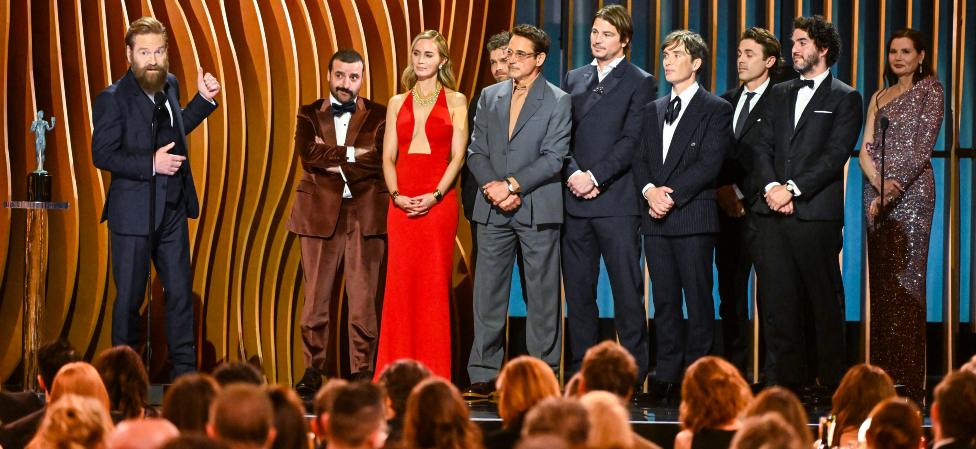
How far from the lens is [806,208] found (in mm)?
5418

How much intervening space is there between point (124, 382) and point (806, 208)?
9.35 ft

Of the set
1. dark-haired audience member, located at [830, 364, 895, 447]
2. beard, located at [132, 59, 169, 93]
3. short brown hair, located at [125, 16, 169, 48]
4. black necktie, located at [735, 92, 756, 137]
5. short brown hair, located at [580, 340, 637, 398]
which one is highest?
short brown hair, located at [125, 16, 169, 48]

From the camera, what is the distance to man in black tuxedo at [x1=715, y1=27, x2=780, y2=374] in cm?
557

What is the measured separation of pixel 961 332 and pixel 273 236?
3.49 meters

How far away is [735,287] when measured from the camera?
5.71 m

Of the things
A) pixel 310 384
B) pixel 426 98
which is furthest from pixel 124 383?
pixel 426 98

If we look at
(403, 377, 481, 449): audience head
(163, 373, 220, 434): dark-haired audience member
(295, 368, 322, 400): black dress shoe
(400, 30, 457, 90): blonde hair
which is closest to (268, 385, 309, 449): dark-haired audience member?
(163, 373, 220, 434): dark-haired audience member

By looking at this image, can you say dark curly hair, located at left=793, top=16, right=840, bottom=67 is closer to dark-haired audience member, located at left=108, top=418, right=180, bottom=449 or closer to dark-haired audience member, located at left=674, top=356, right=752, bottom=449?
dark-haired audience member, located at left=674, top=356, right=752, bottom=449

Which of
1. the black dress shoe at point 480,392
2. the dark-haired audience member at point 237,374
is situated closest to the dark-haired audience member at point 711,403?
the dark-haired audience member at point 237,374

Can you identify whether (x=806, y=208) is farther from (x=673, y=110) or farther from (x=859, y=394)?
(x=859, y=394)

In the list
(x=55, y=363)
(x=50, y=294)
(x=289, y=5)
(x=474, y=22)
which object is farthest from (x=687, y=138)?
(x=50, y=294)

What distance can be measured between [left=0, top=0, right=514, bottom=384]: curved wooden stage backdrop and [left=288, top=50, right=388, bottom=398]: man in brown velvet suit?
658 mm

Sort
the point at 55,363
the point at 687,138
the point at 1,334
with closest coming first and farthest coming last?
1. the point at 55,363
2. the point at 687,138
3. the point at 1,334

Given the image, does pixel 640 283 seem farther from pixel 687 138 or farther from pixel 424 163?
pixel 424 163
